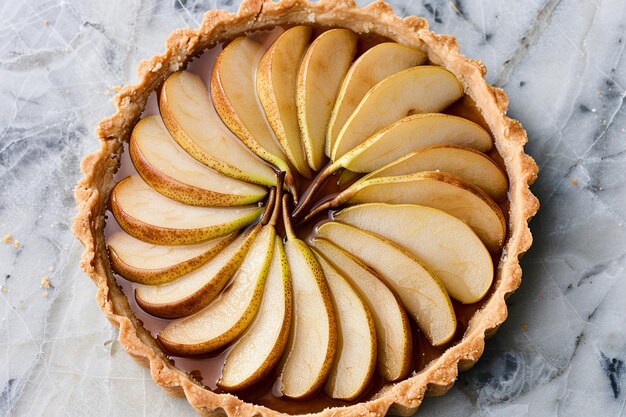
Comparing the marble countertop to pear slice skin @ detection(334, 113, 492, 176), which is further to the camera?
the marble countertop

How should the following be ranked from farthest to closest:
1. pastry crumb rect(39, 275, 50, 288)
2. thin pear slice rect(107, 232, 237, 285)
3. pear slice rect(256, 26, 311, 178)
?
pastry crumb rect(39, 275, 50, 288)
pear slice rect(256, 26, 311, 178)
thin pear slice rect(107, 232, 237, 285)

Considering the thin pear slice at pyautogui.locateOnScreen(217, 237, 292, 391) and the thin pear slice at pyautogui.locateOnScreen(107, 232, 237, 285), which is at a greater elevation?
the thin pear slice at pyautogui.locateOnScreen(107, 232, 237, 285)

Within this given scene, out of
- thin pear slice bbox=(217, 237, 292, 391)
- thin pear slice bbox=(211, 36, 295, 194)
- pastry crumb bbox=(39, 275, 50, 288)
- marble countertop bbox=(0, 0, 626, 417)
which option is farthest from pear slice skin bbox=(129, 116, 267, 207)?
pastry crumb bbox=(39, 275, 50, 288)

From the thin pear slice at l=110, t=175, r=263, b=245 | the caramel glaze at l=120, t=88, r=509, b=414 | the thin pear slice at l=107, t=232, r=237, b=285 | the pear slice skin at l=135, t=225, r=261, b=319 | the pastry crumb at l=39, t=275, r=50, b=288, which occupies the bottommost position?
the caramel glaze at l=120, t=88, r=509, b=414

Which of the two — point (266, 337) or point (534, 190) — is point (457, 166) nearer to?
point (534, 190)

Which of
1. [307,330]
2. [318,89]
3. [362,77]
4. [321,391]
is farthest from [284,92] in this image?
[321,391]

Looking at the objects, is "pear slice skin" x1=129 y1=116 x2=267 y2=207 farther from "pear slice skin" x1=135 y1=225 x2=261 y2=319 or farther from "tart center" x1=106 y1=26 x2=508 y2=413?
"pear slice skin" x1=135 y1=225 x2=261 y2=319

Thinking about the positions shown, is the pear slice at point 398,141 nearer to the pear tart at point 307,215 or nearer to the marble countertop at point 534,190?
the pear tart at point 307,215
